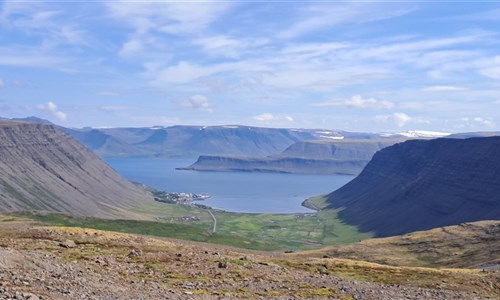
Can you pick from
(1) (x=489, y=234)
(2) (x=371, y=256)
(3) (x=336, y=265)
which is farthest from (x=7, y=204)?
(3) (x=336, y=265)

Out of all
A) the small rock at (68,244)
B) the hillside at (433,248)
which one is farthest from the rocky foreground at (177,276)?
the hillside at (433,248)

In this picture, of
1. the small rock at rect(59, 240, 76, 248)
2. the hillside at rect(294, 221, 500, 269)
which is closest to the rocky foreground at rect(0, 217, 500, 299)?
the small rock at rect(59, 240, 76, 248)

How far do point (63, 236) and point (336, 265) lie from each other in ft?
81.7

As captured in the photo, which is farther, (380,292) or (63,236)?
(63,236)

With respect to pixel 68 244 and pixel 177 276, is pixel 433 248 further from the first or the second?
pixel 177 276

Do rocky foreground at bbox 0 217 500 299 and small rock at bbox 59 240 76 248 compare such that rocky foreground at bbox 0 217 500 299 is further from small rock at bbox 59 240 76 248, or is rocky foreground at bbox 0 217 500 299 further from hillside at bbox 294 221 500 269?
hillside at bbox 294 221 500 269

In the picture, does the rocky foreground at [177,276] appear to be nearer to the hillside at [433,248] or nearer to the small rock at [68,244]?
the small rock at [68,244]

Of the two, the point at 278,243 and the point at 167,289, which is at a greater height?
the point at 167,289

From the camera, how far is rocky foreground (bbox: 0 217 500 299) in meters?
29.1

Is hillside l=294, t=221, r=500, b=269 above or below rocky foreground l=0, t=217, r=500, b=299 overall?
below

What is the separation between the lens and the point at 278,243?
607 ft

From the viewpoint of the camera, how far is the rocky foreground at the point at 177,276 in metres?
29.1

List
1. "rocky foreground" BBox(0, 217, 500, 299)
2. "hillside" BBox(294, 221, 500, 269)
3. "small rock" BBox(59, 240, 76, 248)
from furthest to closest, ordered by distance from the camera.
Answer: "hillside" BBox(294, 221, 500, 269)
"small rock" BBox(59, 240, 76, 248)
"rocky foreground" BBox(0, 217, 500, 299)

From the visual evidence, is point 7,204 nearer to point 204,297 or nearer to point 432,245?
point 432,245
